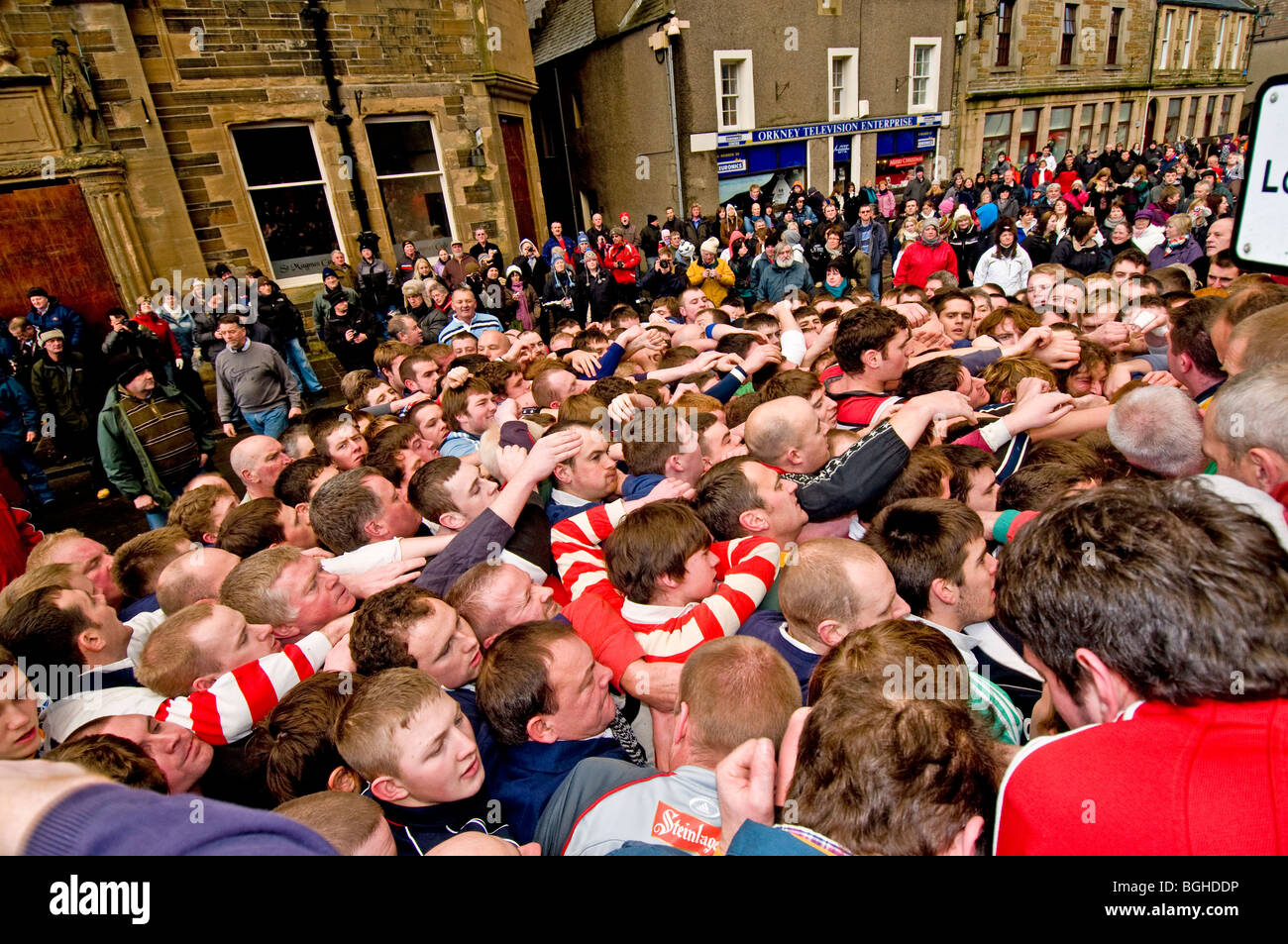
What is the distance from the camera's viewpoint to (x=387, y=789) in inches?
75.7

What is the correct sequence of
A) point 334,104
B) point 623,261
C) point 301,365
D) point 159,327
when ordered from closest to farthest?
point 159,327
point 301,365
point 334,104
point 623,261

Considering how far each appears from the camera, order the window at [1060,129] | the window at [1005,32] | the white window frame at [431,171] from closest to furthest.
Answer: the white window frame at [431,171], the window at [1005,32], the window at [1060,129]

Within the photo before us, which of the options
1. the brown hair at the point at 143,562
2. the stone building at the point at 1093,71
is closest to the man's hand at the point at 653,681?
the brown hair at the point at 143,562

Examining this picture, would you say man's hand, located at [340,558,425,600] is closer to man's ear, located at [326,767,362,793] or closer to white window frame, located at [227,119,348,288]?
man's ear, located at [326,767,362,793]

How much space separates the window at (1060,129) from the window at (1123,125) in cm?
399

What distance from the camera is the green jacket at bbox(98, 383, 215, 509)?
5668mm

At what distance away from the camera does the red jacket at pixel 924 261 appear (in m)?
9.04

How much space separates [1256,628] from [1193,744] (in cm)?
26

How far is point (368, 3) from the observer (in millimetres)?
11023

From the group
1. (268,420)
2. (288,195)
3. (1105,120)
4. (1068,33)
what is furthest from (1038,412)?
(1105,120)

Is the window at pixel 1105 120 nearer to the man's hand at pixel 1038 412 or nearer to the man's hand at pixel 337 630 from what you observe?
the man's hand at pixel 1038 412

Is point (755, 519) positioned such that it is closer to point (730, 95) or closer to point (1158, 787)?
point (1158, 787)

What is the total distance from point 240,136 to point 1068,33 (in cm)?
2968
